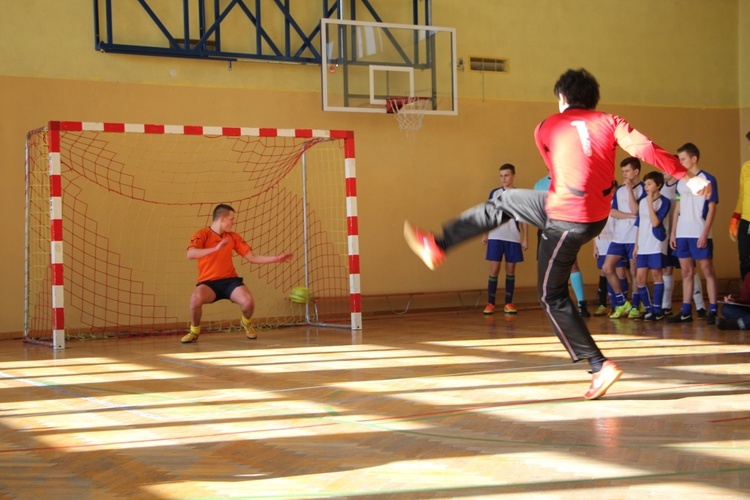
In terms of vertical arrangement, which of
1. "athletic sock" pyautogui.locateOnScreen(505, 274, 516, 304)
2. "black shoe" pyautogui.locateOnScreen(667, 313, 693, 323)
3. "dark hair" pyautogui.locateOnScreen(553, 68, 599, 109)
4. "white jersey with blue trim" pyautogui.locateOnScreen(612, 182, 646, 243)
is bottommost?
"black shoe" pyautogui.locateOnScreen(667, 313, 693, 323)

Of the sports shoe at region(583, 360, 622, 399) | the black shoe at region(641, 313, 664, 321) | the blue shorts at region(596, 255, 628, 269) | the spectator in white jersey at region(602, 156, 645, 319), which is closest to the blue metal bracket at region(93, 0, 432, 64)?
the spectator in white jersey at region(602, 156, 645, 319)

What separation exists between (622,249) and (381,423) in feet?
19.7

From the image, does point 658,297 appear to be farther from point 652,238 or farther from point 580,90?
point 580,90

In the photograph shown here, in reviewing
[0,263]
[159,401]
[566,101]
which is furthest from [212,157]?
[566,101]

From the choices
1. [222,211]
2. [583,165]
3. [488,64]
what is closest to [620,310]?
[488,64]

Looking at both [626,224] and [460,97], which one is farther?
[460,97]

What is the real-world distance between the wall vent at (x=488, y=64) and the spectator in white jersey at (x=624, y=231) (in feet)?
9.33

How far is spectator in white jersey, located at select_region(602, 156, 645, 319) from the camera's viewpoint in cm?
945

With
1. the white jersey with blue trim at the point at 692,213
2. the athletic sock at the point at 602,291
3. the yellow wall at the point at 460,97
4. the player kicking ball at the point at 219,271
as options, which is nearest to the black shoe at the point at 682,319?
the white jersey with blue trim at the point at 692,213

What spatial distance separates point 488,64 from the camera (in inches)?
463

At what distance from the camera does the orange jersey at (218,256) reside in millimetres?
8484

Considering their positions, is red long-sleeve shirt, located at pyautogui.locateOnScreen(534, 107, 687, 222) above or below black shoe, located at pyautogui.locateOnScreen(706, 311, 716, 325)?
above

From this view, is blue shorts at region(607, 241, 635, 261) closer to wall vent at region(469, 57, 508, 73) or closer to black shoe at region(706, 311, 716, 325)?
black shoe at region(706, 311, 716, 325)

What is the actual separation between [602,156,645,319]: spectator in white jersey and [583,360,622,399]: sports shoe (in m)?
5.06
